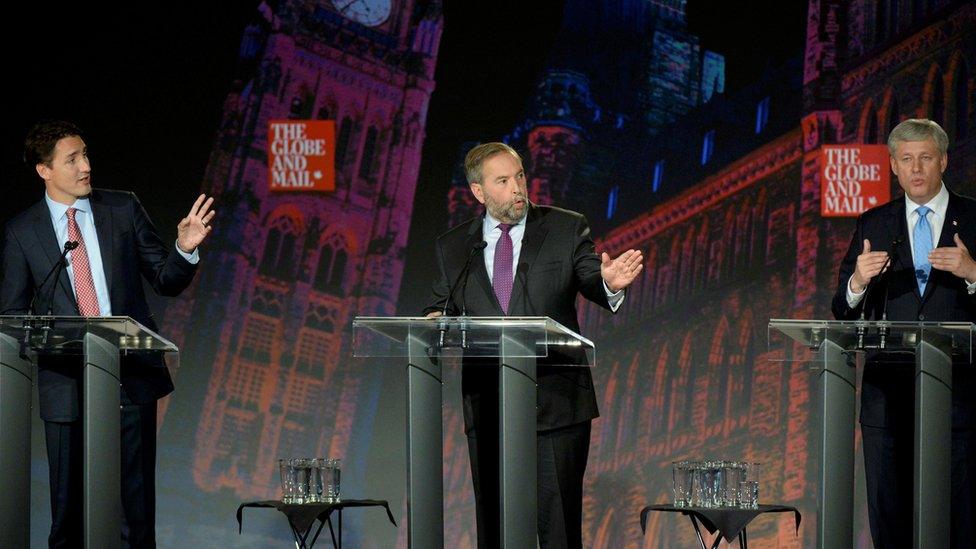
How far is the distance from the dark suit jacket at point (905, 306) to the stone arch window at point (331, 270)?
384 centimetres

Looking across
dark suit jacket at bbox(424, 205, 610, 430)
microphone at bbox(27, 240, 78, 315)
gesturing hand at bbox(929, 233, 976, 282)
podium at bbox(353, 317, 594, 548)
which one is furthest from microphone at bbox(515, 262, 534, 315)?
microphone at bbox(27, 240, 78, 315)

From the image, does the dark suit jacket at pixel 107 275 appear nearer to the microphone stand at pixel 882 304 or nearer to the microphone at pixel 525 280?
the microphone at pixel 525 280

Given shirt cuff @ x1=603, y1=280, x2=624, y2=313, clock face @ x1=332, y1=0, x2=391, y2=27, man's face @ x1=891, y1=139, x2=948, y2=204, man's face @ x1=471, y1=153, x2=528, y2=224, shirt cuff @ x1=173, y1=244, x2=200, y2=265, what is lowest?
shirt cuff @ x1=603, y1=280, x2=624, y2=313

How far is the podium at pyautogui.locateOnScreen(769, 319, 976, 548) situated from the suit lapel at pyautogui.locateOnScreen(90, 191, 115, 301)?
229 cm

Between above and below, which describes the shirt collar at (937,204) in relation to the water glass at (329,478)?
above

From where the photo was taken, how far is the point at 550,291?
3.86 metres

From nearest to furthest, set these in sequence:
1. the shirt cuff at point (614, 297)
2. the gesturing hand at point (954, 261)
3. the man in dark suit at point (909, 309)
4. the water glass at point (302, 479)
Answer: the gesturing hand at point (954, 261)
the shirt cuff at point (614, 297)
the man in dark suit at point (909, 309)
the water glass at point (302, 479)

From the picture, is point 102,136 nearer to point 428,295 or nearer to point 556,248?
point 428,295

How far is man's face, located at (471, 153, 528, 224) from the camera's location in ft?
13.0

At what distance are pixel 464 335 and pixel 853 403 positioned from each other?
3.94 ft

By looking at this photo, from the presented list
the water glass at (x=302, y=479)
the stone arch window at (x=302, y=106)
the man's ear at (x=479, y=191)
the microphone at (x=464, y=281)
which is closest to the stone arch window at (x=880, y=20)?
the stone arch window at (x=302, y=106)

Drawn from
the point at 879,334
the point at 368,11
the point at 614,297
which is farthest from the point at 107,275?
the point at 368,11

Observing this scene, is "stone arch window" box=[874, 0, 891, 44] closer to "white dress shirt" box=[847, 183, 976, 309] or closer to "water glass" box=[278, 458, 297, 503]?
"white dress shirt" box=[847, 183, 976, 309]

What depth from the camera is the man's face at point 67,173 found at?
4.21 metres
